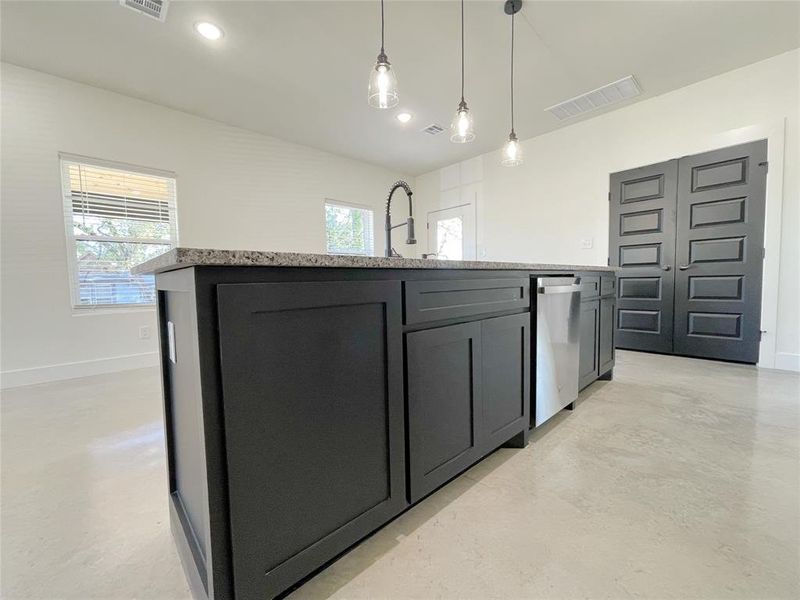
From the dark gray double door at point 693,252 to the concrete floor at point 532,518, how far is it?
151 cm

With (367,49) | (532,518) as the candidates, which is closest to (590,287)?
(532,518)

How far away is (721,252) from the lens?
10.6ft

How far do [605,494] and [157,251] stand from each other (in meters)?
4.49

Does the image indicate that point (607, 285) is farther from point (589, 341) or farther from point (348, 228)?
point (348, 228)

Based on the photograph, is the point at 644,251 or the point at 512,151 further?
the point at 644,251

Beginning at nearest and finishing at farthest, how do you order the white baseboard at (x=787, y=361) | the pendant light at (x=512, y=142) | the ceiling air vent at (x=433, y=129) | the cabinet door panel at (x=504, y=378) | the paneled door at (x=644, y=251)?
the cabinet door panel at (x=504, y=378) < the pendant light at (x=512, y=142) < the white baseboard at (x=787, y=361) < the paneled door at (x=644, y=251) < the ceiling air vent at (x=433, y=129)

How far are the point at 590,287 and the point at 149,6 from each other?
3.65m

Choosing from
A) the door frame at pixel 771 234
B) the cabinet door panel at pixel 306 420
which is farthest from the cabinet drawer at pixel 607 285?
the cabinet door panel at pixel 306 420

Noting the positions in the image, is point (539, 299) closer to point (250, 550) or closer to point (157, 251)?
point (250, 550)

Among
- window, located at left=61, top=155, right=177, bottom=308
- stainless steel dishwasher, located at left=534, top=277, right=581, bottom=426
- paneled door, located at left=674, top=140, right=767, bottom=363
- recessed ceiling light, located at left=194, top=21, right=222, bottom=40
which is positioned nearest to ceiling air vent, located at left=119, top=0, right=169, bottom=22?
recessed ceiling light, located at left=194, top=21, right=222, bottom=40

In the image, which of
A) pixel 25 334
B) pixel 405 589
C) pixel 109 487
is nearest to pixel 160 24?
pixel 25 334

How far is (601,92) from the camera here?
3529 mm

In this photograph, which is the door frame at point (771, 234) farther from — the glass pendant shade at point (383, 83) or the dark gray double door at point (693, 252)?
the glass pendant shade at point (383, 83)

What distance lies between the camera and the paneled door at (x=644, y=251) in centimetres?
356
